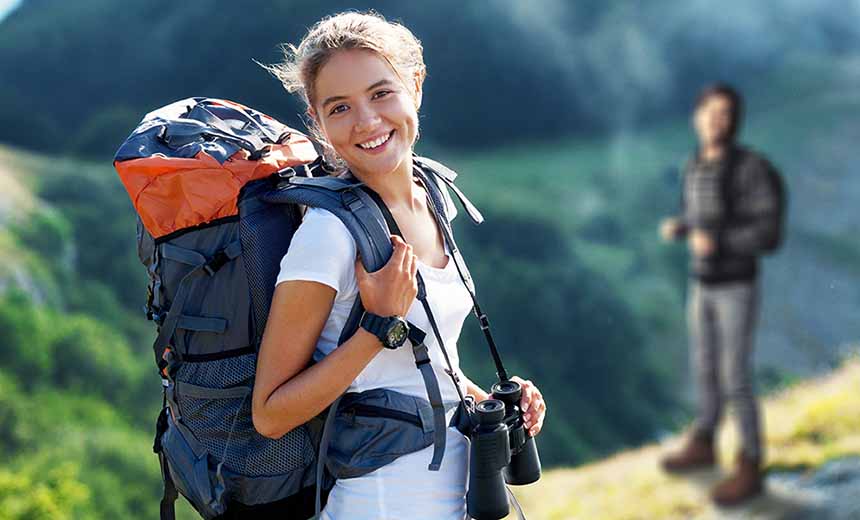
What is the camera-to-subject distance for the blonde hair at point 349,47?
117 cm

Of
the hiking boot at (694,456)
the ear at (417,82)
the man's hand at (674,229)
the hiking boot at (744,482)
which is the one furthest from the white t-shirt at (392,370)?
the hiking boot at (694,456)

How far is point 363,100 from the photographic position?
1.18 meters

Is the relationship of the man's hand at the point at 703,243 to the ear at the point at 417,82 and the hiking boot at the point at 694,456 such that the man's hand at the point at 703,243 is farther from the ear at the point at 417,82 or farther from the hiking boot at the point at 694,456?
the ear at the point at 417,82

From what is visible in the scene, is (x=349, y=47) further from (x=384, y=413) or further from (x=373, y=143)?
(x=384, y=413)

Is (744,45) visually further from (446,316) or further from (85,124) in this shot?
(446,316)

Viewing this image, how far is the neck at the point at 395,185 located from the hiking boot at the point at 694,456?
411 cm

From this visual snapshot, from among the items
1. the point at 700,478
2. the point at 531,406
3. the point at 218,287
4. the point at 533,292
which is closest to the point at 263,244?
the point at 218,287

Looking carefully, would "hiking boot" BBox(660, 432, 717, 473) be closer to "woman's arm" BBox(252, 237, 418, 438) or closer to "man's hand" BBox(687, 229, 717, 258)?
"man's hand" BBox(687, 229, 717, 258)

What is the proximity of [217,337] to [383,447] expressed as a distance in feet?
0.91

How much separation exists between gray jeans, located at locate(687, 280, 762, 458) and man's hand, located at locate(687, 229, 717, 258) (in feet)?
0.47

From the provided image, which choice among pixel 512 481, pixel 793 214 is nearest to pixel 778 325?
pixel 793 214

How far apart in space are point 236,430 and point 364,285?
0.32m

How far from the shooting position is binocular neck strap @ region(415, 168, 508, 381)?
1255 millimetres

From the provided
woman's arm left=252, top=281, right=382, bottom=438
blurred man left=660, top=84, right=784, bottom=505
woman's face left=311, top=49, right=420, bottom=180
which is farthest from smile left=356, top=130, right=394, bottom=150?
blurred man left=660, top=84, right=784, bottom=505
